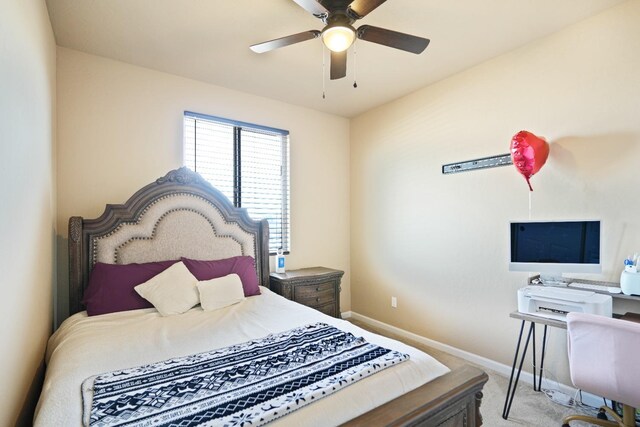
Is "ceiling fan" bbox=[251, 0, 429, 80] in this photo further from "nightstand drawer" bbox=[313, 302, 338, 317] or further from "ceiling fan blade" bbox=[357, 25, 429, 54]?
"nightstand drawer" bbox=[313, 302, 338, 317]

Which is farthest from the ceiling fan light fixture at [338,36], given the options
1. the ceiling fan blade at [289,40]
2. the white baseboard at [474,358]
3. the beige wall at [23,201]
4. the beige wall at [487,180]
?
the white baseboard at [474,358]

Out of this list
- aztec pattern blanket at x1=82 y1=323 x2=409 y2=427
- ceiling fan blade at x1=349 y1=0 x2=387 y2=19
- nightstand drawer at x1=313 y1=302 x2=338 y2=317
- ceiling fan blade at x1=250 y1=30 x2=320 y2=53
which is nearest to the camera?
aztec pattern blanket at x1=82 y1=323 x2=409 y2=427

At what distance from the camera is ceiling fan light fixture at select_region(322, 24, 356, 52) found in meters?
1.80

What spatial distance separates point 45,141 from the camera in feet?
6.50

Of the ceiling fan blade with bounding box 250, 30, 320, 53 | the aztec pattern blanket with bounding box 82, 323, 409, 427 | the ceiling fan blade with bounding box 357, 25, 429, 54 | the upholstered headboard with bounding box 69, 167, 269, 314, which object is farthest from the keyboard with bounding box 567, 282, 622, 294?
the upholstered headboard with bounding box 69, 167, 269, 314

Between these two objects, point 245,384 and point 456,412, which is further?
point 456,412

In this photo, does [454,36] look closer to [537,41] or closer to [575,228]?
[537,41]

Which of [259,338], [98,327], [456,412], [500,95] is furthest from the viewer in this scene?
[500,95]

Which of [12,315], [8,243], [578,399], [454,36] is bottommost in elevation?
[578,399]

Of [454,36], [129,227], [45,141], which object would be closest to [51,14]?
[45,141]

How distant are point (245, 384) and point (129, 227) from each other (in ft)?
6.34

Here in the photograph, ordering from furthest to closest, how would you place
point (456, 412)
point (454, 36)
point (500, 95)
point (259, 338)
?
point (500, 95)
point (454, 36)
point (259, 338)
point (456, 412)

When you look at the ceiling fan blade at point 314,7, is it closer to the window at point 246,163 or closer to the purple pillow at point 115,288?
the window at point 246,163

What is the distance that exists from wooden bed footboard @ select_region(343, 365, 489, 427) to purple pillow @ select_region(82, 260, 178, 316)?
6.22 ft
